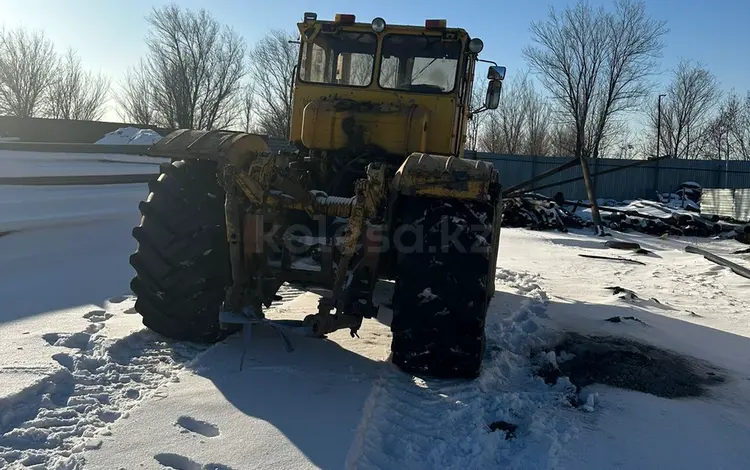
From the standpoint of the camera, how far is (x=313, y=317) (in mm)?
3789

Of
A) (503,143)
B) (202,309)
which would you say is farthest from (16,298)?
(503,143)

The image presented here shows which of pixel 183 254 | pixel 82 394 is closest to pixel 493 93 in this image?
pixel 183 254

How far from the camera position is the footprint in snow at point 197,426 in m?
3.05

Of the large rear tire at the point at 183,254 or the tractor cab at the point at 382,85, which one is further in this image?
the tractor cab at the point at 382,85

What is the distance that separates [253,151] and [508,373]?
7.92 feet

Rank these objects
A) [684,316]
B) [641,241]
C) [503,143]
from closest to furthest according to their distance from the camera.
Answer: [684,316], [641,241], [503,143]

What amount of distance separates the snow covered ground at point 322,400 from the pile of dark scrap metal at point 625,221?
32.6 feet

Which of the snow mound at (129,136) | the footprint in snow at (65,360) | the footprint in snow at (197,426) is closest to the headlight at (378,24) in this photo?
the footprint in snow at (65,360)

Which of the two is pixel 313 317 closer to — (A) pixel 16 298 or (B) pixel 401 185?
(B) pixel 401 185

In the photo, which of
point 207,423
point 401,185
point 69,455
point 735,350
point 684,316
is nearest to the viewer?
point 69,455

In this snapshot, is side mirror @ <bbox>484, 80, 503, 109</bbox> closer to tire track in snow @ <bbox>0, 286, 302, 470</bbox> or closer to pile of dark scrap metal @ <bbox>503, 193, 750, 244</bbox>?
tire track in snow @ <bbox>0, 286, 302, 470</bbox>

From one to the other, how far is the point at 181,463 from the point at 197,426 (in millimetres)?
374

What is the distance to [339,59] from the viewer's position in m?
6.01

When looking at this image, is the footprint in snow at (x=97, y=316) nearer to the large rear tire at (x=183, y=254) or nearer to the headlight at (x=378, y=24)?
the large rear tire at (x=183, y=254)
